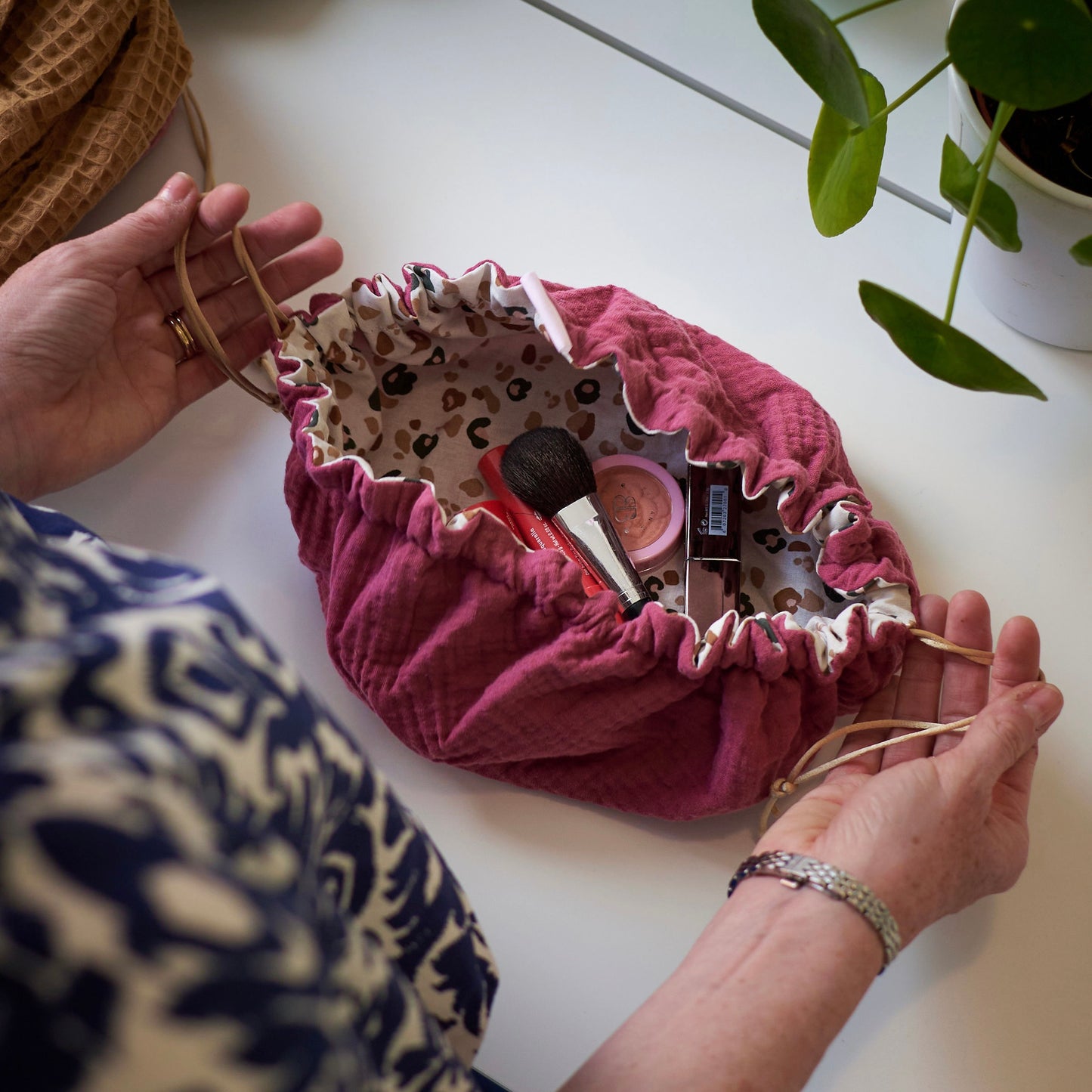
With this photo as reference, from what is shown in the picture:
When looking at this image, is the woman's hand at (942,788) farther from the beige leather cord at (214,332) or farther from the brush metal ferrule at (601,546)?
the beige leather cord at (214,332)

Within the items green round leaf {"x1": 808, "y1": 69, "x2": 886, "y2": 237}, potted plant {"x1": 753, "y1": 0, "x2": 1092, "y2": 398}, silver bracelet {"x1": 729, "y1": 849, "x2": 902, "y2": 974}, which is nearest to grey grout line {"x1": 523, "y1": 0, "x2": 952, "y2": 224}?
potted plant {"x1": 753, "y1": 0, "x2": 1092, "y2": 398}

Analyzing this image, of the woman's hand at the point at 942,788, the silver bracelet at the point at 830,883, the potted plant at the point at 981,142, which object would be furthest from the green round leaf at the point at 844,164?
the silver bracelet at the point at 830,883

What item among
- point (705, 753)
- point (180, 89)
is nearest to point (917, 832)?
point (705, 753)

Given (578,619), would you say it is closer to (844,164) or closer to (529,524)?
(529,524)

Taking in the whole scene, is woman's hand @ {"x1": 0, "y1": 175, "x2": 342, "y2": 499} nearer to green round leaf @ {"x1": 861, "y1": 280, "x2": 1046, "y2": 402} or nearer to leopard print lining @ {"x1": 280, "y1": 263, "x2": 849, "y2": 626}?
leopard print lining @ {"x1": 280, "y1": 263, "x2": 849, "y2": 626}

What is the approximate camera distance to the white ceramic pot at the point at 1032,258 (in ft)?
1.60

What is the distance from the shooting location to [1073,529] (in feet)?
1.93

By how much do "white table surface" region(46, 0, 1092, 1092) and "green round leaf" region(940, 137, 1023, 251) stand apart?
0.16 m

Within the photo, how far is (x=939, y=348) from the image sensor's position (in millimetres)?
400

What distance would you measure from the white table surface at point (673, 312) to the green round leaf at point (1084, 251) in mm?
175

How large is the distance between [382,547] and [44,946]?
0.33 meters

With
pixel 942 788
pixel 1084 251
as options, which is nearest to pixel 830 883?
pixel 942 788

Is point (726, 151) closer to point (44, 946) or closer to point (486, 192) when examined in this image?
point (486, 192)

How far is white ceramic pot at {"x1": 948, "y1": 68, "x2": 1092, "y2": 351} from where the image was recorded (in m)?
0.49
